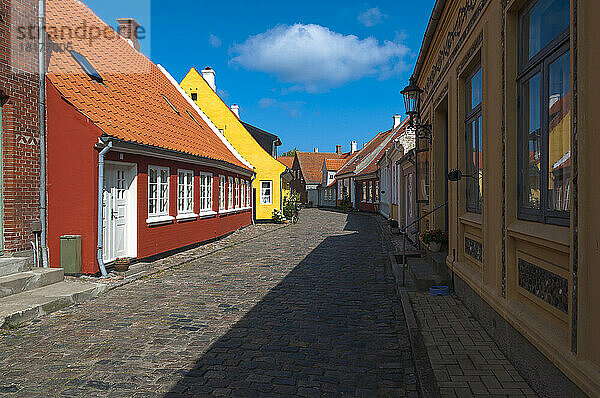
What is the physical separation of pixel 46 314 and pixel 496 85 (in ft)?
20.7

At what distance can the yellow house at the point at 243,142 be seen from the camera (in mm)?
26062

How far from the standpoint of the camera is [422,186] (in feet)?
41.9

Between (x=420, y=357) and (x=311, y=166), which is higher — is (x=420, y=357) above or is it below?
below

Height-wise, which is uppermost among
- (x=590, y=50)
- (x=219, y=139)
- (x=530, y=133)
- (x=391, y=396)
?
(x=219, y=139)

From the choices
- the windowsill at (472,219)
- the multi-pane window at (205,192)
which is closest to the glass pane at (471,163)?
the windowsill at (472,219)

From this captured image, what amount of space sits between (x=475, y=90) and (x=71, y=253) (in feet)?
23.9

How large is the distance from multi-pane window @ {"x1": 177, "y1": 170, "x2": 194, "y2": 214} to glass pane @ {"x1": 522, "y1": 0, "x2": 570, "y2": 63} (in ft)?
34.0

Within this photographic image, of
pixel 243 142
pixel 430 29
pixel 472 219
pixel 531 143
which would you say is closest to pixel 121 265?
pixel 472 219

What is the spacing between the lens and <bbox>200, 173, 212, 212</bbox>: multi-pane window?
15548 mm

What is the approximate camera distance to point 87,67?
11438 millimetres

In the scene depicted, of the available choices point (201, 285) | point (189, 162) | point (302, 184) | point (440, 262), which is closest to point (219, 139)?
point (189, 162)

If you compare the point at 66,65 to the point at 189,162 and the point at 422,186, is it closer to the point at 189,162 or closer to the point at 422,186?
the point at 189,162

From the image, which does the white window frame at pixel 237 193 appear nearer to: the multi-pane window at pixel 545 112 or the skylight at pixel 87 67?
the skylight at pixel 87 67

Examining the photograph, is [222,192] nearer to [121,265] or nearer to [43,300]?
[121,265]
